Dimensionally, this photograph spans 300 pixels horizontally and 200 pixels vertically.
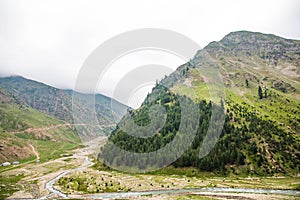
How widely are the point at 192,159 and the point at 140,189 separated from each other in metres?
39.9

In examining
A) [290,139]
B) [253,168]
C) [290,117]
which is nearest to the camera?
[253,168]

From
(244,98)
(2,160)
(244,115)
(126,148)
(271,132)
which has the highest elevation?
(244,98)

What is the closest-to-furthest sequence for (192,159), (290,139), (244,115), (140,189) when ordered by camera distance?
1. (140,189)
2. (192,159)
3. (290,139)
4. (244,115)

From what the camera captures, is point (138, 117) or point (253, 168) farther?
point (138, 117)

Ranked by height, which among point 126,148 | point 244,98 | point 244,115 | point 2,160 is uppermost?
point 244,98

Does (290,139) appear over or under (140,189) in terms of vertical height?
over

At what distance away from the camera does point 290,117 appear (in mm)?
150375

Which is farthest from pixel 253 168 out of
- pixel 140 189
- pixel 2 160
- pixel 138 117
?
pixel 2 160

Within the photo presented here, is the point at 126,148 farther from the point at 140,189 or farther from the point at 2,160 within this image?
the point at 2,160

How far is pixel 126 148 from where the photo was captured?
13138 cm

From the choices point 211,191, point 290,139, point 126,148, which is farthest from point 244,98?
point 211,191

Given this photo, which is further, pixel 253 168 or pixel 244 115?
pixel 244 115

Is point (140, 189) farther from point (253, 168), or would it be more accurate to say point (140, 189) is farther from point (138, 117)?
point (138, 117)

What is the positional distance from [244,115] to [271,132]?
20518mm
